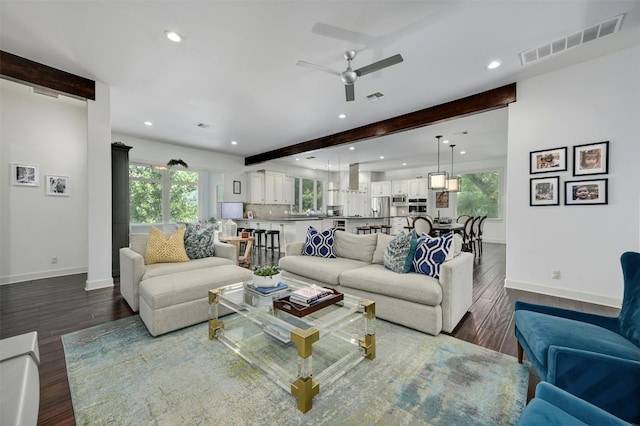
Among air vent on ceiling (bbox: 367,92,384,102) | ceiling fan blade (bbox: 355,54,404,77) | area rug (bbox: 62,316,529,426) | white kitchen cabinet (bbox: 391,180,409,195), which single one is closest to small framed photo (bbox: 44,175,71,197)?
area rug (bbox: 62,316,529,426)

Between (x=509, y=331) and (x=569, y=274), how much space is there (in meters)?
1.66

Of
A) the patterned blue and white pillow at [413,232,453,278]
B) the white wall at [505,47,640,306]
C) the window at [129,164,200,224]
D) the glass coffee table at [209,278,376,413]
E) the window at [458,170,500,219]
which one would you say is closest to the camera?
the glass coffee table at [209,278,376,413]

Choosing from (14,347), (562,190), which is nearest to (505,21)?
(562,190)

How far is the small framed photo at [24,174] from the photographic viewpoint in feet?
13.1

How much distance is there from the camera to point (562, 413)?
897 millimetres

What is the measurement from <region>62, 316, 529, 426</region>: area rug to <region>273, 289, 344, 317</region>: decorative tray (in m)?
0.46

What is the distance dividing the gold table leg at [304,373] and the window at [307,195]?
8.54 m

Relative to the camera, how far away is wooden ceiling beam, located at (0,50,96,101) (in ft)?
9.75

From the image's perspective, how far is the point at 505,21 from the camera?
7.82 ft

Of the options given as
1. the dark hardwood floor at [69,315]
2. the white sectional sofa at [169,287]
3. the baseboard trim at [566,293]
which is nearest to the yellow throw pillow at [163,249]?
the white sectional sofa at [169,287]

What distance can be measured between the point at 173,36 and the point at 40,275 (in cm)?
443

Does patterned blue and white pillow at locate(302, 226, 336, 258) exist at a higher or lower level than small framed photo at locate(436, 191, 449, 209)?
lower

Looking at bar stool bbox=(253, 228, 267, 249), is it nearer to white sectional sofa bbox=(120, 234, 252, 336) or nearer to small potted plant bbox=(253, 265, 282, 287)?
white sectional sofa bbox=(120, 234, 252, 336)

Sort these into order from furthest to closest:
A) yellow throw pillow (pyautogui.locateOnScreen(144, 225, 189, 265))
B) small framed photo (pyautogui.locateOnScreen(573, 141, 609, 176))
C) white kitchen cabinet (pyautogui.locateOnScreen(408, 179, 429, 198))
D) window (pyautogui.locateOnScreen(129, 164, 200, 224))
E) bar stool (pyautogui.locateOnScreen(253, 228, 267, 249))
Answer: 1. white kitchen cabinet (pyautogui.locateOnScreen(408, 179, 429, 198))
2. bar stool (pyautogui.locateOnScreen(253, 228, 267, 249))
3. window (pyautogui.locateOnScreen(129, 164, 200, 224))
4. yellow throw pillow (pyautogui.locateOnScreen(144, 225, 189, 265))
5. small framed photo (pyautogui.locateOnScreen(573, 141, 609, 176))
